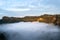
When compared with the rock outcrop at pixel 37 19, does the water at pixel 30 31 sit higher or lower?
lower

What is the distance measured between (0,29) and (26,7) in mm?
624

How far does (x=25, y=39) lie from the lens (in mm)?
2176

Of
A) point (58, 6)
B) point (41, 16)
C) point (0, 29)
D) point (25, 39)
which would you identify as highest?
point (58, 6)

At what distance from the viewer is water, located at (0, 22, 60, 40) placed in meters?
2.15

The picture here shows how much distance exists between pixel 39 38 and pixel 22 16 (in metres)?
0.51

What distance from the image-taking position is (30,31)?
2.19 m

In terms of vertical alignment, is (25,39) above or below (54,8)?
below

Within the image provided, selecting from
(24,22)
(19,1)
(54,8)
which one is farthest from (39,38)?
(19,1)

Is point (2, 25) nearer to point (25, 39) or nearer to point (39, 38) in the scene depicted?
point (25, 39)

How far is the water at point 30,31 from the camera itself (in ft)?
7.06

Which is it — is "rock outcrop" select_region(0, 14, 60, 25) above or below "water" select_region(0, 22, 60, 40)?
above

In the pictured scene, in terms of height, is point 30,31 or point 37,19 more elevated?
point 37,19

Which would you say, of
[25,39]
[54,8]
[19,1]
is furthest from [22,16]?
[54,8]

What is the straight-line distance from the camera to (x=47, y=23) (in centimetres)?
219
